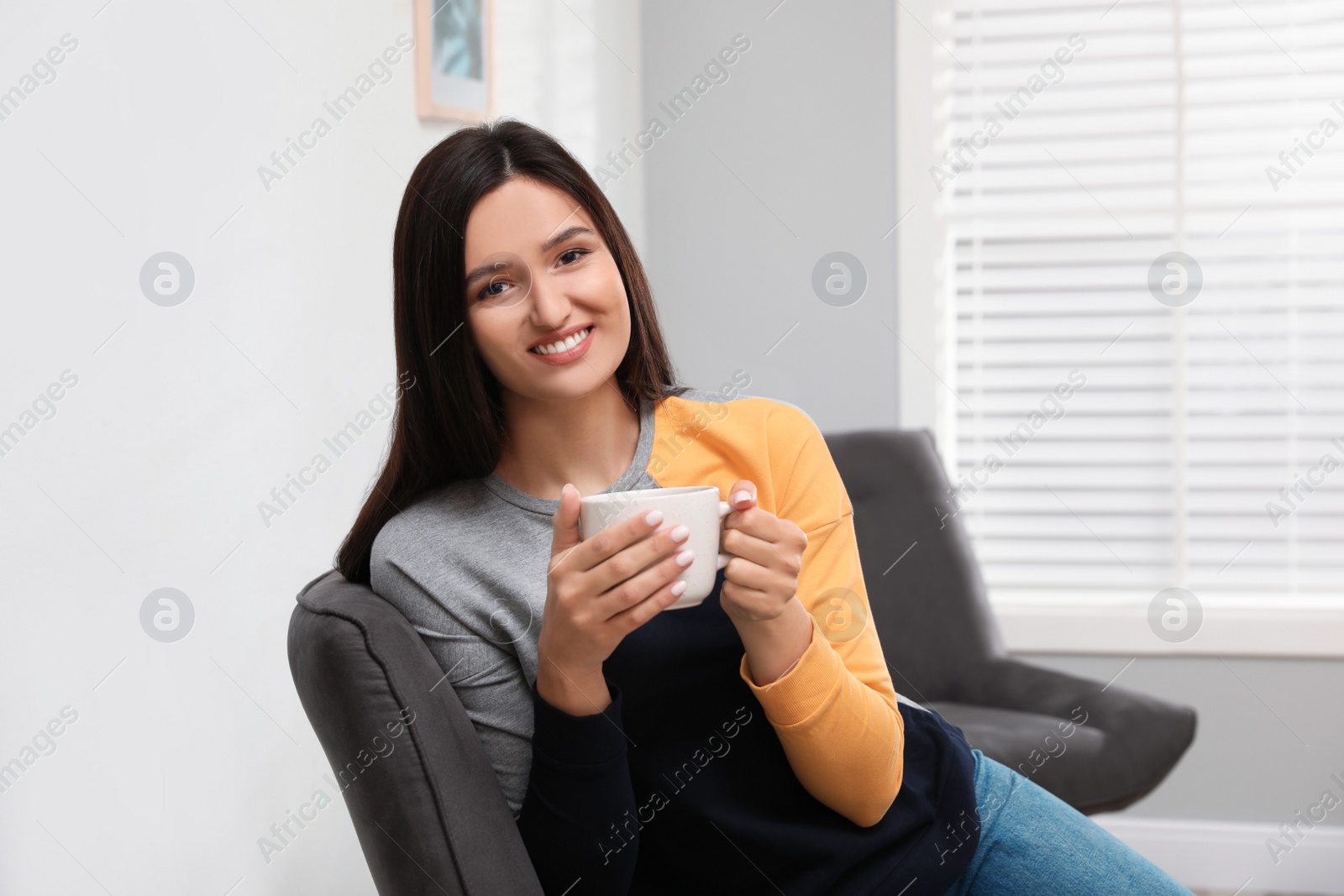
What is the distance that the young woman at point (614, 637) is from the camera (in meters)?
0.97

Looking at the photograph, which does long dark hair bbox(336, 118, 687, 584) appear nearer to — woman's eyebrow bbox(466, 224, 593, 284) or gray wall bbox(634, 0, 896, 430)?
woman's eyebrow bbox(466, 224, 593, 284)

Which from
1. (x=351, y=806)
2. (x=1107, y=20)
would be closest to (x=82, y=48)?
(x=351, y=806)

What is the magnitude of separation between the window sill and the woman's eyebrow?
1811mm

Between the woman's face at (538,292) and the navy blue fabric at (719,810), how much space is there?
261mm

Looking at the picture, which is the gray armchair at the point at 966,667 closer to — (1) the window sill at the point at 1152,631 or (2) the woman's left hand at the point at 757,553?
(1) the window sill at the point at 1152,631

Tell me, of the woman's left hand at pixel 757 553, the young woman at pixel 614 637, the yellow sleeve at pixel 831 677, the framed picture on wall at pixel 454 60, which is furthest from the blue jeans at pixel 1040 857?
the framed picture on wall at pixel 454 60

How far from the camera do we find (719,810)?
3.40 feet

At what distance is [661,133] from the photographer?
2654 millimetres

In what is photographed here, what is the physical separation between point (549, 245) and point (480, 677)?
0.42m

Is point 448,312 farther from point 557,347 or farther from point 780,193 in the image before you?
point 780,193

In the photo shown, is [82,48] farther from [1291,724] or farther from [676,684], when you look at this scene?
[1291,724]

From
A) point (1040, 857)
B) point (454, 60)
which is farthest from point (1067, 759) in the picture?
point (454, 60)

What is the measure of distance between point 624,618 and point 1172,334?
2.04 meters

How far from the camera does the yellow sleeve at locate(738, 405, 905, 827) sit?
3.20 ft
